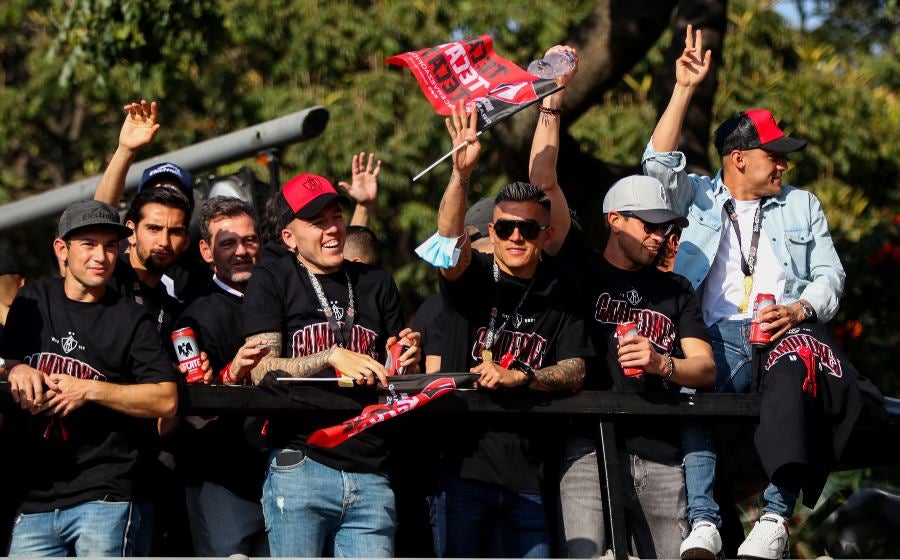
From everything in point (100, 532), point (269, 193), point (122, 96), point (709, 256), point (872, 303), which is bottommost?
point (872, 303)

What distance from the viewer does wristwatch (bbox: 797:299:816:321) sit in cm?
530

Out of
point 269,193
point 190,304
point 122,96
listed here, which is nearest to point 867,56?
point 122,96

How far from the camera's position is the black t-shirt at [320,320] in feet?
16.0

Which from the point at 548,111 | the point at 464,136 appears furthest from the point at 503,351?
→ the point at 548,111

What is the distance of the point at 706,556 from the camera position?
4.81 m

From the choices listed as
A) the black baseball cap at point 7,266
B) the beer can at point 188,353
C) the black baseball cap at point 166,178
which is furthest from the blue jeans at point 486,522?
the black baseball cap at point 7,266

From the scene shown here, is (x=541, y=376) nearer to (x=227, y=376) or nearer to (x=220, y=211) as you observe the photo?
(x=227, y=376)

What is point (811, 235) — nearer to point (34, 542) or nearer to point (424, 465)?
point (424, 465)

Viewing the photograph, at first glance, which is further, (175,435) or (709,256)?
(709,256)

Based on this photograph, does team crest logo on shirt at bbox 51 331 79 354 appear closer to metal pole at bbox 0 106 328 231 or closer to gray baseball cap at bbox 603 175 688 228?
gray baseball cap at bbox 603 175 688 228

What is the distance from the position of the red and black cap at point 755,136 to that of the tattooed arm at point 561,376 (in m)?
1.42

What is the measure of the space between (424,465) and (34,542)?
4.68 feet

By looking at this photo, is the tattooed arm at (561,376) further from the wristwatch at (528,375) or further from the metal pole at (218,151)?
the metal pole at (218,151)

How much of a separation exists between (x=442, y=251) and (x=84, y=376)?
134 cm
